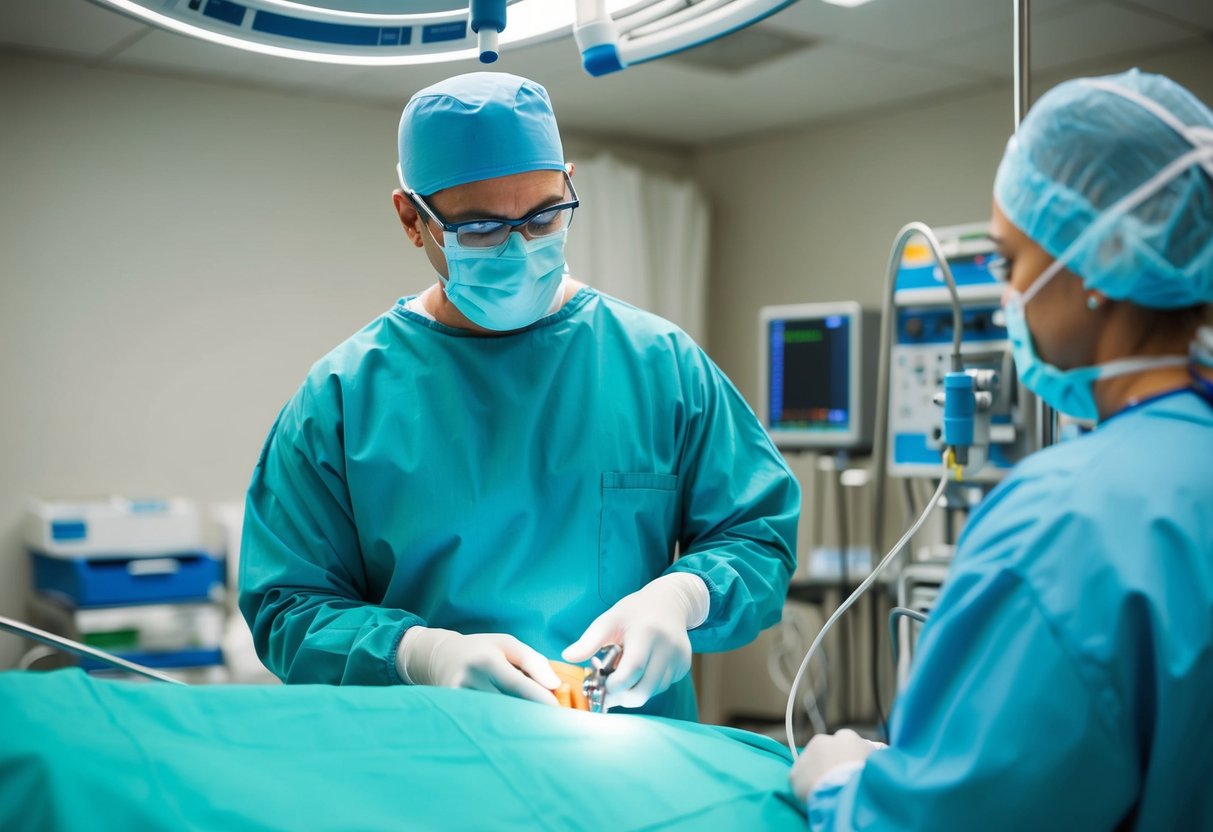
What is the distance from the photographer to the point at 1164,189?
84 centimetres

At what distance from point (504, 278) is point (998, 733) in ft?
2.88

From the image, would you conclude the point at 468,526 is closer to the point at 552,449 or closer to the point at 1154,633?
the point at 552,449

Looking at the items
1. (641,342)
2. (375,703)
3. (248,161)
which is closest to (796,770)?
(375,703)

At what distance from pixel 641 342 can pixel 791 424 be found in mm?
2275

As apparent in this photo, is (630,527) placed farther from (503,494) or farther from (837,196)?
(837,196)

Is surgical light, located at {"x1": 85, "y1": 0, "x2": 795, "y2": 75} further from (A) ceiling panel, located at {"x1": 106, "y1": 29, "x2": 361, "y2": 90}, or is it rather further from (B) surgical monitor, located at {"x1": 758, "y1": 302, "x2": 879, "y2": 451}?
(B) surgical monitor, located at {"x1": 758, "y1": 302, "x2": 879, "y2": 451}

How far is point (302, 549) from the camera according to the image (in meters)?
1.44

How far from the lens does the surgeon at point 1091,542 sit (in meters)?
0.74

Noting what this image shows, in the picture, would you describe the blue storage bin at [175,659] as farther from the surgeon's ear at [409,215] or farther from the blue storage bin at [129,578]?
the surgeon's ear at [409,215]

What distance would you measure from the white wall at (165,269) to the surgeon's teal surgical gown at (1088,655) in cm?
334

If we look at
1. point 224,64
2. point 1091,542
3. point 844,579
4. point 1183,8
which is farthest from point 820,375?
point 1091,542

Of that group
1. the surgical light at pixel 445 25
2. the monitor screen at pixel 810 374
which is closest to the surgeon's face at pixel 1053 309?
the surgical light at pixel 445 25

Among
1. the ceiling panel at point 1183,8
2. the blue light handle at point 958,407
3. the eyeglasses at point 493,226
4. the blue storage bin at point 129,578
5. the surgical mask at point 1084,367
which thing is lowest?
the blue storage bin at point 129,578

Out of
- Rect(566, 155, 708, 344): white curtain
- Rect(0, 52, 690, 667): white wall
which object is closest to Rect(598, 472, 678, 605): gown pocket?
Rect(0, 52, 690, 667): white wall
